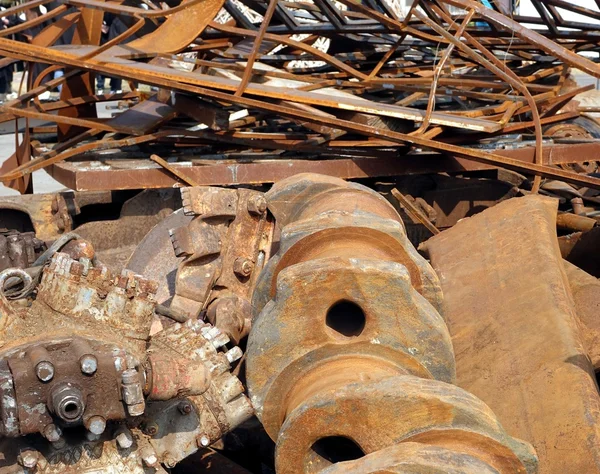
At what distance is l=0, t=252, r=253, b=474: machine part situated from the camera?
1896 millimetres

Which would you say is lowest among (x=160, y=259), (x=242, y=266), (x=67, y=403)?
(x=160, y=259)

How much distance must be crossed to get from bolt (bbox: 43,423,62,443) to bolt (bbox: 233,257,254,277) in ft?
4.37

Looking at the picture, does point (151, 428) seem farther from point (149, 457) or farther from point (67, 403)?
point (67, 403)

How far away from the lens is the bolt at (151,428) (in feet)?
7.45

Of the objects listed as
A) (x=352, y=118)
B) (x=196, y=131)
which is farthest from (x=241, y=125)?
(x=352, y=118)

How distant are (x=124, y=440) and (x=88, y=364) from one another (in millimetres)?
275

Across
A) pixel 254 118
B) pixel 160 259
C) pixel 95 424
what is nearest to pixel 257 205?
pixel 160 259

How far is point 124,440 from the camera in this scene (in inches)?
82.2

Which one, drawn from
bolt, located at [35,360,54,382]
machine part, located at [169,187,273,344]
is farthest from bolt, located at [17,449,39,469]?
machine part, located at [169,187,273,344]

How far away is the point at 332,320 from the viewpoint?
2.34m

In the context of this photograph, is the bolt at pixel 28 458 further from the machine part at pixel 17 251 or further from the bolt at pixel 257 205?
the bolt at pixel 257 205

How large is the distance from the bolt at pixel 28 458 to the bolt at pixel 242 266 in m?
1.28

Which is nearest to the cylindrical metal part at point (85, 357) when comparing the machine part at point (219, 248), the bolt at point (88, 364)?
the bolt at point (88, 364)

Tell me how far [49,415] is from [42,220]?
7.30 feet
